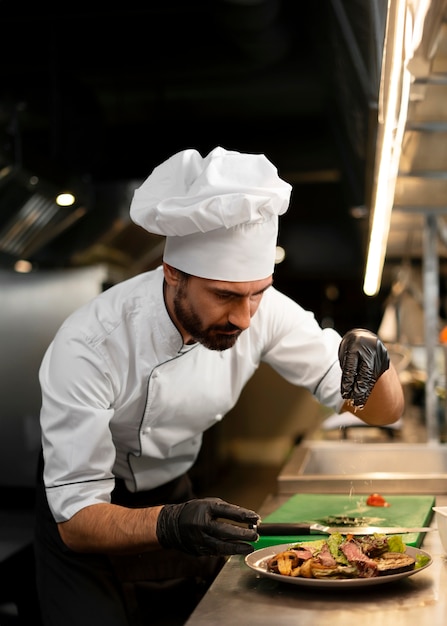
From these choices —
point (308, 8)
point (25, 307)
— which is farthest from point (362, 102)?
point (25, 307)

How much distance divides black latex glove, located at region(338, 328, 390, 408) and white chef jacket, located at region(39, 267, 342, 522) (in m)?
0.41

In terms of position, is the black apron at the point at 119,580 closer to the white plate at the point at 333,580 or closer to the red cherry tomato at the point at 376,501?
the red cherry tomato at the point at 376,501

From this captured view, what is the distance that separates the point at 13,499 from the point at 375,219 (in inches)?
124

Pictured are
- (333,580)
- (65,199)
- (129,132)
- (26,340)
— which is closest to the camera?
(333,580)

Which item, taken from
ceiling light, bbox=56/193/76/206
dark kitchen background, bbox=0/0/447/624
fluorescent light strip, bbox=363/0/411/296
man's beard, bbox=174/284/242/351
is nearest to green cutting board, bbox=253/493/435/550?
man's beard, bbox=174/284/242/351

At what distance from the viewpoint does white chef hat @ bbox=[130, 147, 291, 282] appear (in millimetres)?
1786

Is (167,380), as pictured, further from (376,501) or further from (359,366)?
(376,501)

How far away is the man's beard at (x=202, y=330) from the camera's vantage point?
1880mm

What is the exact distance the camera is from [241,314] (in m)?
1.85

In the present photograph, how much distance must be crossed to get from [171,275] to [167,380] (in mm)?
275

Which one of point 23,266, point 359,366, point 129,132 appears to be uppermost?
point 359,366

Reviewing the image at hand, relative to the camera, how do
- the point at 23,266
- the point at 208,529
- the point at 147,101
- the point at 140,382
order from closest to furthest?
the point at 208,529, the point at 140,382, the point at 23,266, the point at 147,101

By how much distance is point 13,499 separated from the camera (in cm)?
479

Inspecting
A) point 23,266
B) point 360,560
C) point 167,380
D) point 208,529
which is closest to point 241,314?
point 167,380
